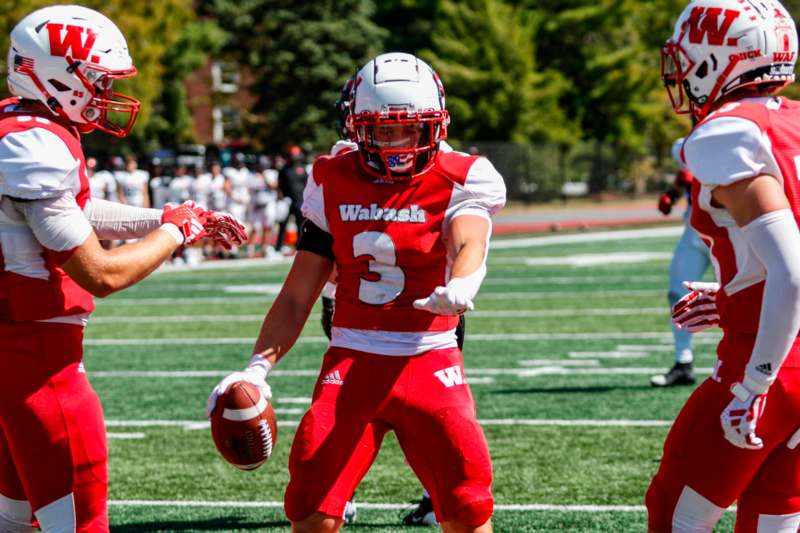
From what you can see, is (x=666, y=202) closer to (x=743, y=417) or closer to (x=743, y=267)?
(x=743, y=267)

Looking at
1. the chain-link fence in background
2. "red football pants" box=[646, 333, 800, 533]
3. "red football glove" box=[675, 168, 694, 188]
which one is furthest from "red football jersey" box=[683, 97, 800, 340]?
the chain-link fence in background

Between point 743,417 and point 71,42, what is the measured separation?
88.4 inches

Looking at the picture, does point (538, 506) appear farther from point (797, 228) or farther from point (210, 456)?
point (797, 228)

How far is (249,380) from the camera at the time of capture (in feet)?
12.2

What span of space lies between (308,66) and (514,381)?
30.7 meters

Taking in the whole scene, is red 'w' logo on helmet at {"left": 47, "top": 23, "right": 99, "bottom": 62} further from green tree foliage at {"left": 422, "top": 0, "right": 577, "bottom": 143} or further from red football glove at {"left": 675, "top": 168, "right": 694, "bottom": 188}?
green tree foliage at {"left": 422, "top": 0, "right": 577, "bottom": 143}

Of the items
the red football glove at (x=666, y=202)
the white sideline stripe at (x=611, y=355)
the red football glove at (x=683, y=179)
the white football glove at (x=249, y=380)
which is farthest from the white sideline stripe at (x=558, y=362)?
the white football glove at (x=249, y=380)

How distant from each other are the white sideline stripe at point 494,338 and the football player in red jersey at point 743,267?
24.8 ft

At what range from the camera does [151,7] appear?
3331cm

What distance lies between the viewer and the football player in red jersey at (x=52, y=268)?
3639 millimetres

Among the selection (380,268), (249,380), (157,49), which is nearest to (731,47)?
(380,268)

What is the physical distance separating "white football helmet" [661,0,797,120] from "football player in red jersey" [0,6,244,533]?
164 centimetres

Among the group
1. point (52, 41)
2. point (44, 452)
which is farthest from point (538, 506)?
point (52, 41)

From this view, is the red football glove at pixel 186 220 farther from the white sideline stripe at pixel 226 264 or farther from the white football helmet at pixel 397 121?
the white sideline stripe at pixel 226 264
